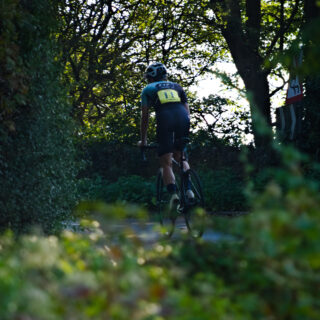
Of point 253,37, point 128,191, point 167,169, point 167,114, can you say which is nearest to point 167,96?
point 167,114

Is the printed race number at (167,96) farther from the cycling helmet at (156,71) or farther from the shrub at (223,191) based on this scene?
the shrub at (223,191)

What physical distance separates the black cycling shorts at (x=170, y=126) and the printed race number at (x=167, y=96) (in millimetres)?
82

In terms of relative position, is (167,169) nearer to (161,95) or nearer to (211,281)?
(161,95)

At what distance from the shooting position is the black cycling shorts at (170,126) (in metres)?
8.55

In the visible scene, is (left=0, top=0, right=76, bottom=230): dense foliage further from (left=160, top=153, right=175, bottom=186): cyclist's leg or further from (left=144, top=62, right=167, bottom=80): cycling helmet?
(left=144, top=62, right=167, bottom=80): cycling helmet

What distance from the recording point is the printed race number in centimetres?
859

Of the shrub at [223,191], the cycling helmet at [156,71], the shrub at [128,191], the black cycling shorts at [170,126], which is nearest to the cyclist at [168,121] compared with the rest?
the black cycling shorts at [170,126]

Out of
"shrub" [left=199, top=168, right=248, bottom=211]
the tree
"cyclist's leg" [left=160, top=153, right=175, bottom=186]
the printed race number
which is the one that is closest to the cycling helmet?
the printed race number

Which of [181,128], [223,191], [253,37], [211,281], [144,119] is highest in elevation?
[253,37]

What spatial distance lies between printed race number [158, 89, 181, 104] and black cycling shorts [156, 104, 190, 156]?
8 cm

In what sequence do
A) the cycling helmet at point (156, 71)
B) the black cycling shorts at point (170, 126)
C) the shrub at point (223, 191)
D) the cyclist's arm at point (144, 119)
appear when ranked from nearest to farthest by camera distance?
1. the black cycling shorts at point (170, 126)
2. the cyclist's arm at point (144, 119)
3. the cycling helmet at point (156, 71)
4. the shrub at point (223, 191)

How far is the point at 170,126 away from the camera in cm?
856

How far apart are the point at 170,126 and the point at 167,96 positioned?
0.40 metres

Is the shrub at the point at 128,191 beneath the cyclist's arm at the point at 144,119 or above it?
beneath
